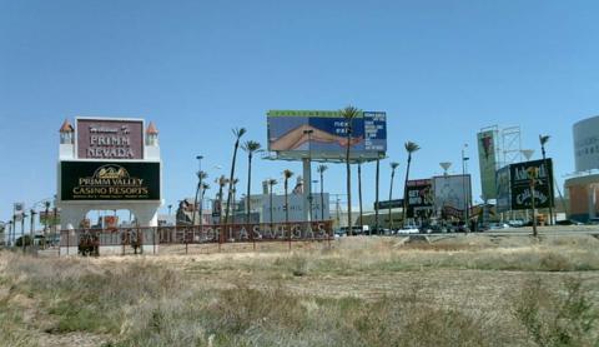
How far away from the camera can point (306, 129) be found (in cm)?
10194

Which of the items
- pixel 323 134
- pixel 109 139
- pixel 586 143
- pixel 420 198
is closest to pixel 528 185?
pixel 586 143

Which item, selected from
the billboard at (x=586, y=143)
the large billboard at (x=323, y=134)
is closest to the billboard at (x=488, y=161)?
the billboard at (x=586, y=143)

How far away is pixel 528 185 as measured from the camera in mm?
120500

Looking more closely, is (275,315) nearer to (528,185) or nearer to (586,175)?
(528,185)

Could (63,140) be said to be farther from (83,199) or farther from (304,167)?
(304,167)

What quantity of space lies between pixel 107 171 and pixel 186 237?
9.26m

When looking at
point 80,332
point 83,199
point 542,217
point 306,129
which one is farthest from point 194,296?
point 542,217

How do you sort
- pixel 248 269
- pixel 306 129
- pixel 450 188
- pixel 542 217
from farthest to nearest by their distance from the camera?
1. pixel 450 188
2. pixel 542 217
3. pixel 306 129
4. pixel 248 269

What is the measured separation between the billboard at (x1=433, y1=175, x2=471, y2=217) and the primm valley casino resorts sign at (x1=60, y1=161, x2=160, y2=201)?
92172mm

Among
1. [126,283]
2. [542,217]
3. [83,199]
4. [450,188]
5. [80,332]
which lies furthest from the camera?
[450,188]

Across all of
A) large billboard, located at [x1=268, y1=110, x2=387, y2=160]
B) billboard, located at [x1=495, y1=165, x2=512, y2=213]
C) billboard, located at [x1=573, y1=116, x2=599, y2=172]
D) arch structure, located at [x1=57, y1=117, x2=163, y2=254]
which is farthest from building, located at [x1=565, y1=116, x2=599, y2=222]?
arch structure, located at [x1=57, y1=117, x2=163, y2=254]

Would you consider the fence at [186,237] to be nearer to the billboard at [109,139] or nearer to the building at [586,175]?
the billboard at [109,139]

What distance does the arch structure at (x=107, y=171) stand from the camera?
6412 cm

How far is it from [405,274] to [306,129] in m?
69.1
